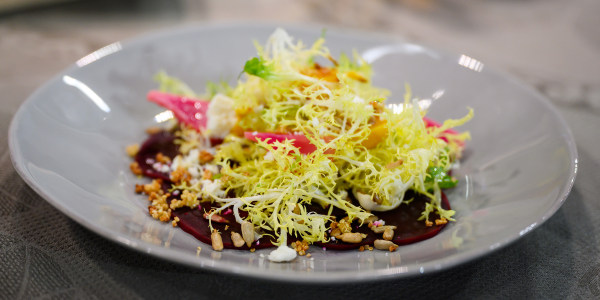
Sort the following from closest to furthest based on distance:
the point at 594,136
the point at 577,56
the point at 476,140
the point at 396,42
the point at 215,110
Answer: the point at 215,110 → the point at 476,140 → the point at 594,136 → the point at 396,42 → the point at 577,56

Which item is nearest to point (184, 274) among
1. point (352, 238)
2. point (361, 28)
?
point (352, 238)

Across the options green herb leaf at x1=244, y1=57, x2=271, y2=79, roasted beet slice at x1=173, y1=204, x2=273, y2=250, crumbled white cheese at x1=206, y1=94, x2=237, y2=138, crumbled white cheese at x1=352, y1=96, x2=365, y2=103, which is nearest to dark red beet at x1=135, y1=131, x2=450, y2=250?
roasted beet slice at x1=173, y1=204, x2=273, y2=250

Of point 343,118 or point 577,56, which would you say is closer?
point 343,118

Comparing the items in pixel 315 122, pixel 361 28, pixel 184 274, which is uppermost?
pixel 315 122

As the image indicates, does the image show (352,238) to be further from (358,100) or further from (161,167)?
(161,167)

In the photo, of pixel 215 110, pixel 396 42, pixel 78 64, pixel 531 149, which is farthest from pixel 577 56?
pixel 78 64

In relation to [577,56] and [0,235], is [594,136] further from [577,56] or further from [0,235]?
[0,235]

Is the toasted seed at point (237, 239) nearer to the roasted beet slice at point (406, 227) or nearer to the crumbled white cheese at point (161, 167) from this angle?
the roasted beet slice at point (406, 227)

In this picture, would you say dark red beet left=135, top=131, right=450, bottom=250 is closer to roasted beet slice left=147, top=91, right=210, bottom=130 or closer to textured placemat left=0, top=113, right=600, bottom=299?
textured placemat left=0, top=113, right=600, bottom=299

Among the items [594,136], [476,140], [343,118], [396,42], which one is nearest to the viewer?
[343,118]
